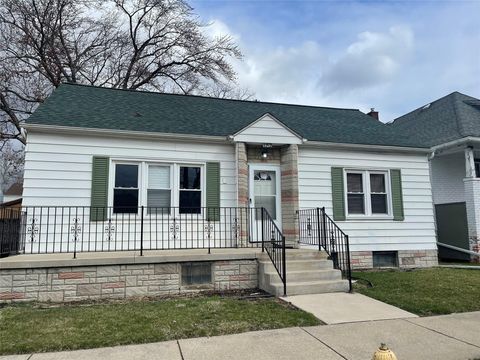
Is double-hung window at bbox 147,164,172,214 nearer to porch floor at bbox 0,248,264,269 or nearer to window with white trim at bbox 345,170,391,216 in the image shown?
porch floor at bbox 0,248,264,269

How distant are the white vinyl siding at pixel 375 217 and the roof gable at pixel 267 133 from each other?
0.69m

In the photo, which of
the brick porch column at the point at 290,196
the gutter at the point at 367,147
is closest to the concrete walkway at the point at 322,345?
the brick porch column at the point at 290,196

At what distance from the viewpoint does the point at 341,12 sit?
10891 millimetres

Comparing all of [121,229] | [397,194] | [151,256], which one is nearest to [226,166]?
[121,229]

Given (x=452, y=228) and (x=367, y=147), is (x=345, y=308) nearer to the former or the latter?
(x=367, y=147)

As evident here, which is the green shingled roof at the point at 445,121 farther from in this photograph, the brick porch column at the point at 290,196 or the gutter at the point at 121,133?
the gutter at the point at 121,133

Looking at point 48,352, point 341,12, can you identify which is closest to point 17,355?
point 48,352

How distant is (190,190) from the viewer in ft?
30.4

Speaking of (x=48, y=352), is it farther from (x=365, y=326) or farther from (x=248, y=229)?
(x=248, y=229)

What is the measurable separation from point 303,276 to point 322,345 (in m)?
2.88

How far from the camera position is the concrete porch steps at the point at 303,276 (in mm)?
6793

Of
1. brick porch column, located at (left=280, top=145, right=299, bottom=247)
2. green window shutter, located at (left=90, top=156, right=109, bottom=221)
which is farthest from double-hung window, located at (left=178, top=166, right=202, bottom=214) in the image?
brick porch column, located at (left=280, top=145, right=299, bottom=247)

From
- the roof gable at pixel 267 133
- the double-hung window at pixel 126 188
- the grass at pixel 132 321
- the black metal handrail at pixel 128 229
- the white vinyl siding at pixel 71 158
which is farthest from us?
the roof gable at pixel 267 133

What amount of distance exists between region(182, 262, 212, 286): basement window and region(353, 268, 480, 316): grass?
3.06 meters
